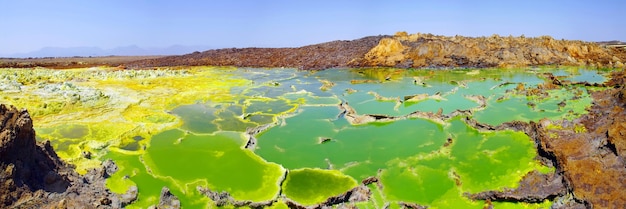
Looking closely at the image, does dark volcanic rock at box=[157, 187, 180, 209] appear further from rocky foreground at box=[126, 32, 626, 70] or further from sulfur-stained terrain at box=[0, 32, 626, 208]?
rocky foreground at box=[126, 32, 626, 70]

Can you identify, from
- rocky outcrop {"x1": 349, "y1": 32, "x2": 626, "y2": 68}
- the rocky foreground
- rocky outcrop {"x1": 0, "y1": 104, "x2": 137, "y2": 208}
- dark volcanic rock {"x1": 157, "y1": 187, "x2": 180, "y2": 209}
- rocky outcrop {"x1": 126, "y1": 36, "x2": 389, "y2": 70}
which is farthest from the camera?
rocky outcrop {"x1": 126, "y1": 36, "x2": 389, "y2": 70}

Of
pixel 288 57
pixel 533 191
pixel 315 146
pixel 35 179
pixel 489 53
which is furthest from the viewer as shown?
pixel 288 57

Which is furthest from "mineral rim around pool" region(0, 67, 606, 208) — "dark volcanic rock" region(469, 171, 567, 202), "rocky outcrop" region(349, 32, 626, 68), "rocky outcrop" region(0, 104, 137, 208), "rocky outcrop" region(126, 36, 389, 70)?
"rocky outcrop" region(126, 36, 389, 70)

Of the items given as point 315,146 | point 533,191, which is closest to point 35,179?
point 315,146

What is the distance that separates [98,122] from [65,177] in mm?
7865

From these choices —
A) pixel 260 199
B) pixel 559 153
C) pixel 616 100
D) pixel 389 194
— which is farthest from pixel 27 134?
pixel 616 100

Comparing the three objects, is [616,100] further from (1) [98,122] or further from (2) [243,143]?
(1) [98,122]

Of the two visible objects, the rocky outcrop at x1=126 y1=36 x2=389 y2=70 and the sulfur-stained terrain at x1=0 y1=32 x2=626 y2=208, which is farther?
the rocky outcrop at x1=126 y1=36 x2=389 y2=70

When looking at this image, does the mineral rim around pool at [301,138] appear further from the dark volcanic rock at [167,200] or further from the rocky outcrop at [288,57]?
the rocky outcrop at [288,57]

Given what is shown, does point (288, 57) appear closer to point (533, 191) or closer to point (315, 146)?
point (315, 146)

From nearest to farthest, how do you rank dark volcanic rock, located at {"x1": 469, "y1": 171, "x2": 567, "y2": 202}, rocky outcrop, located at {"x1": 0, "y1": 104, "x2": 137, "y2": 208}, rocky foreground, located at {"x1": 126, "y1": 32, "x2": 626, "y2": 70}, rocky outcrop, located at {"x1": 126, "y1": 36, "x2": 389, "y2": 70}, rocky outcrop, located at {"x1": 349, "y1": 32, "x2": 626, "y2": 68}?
1. rocky outcrop, located at {"x1": 0, "y1": 104, "x2": 137, "y2": 208}
2. dark volcanic rock, located at {"x1": 469, "y1": 171, "x2": 567, "y2": 202}
3. rocky outcrop, located at {"x1": 349, "y1": 32, "x2": 626, "y2": 68}
4. rocky foreground, located at {"x1": 126, "y1": 32, "x2": 626, "y2": 70}
5. rocky outcrop, located at {"x1": 126, "y1": 36, "x2": 389, "y2": 70}

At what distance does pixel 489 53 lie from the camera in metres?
38.9

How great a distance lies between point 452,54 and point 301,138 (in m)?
29.9

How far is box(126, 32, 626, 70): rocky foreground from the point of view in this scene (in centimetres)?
3725
